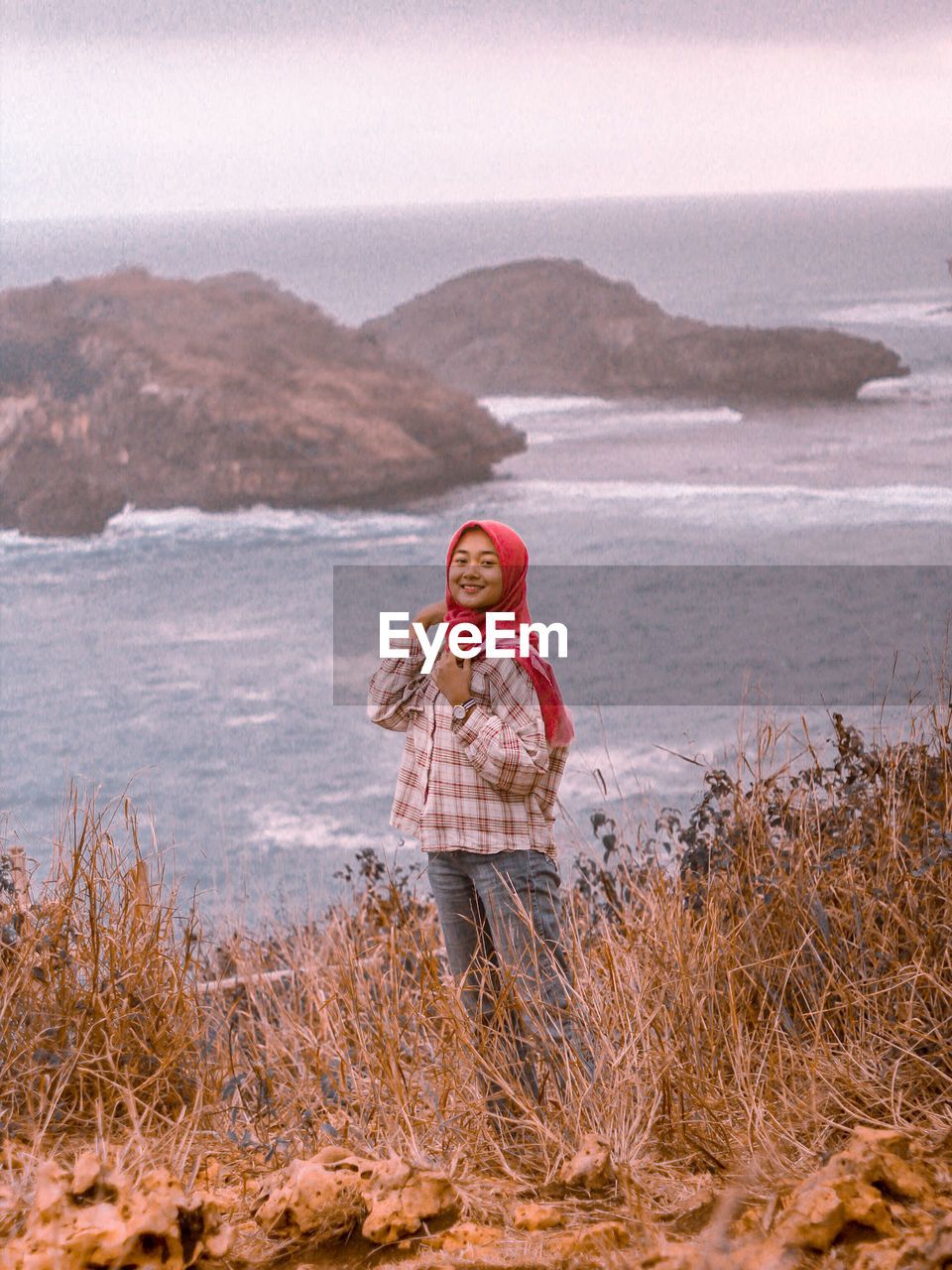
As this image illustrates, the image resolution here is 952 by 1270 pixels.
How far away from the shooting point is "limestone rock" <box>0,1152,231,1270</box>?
164 cm

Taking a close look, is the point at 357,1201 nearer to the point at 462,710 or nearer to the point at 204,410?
the point at 462,710

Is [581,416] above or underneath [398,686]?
above

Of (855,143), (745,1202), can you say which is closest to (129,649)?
(855,143)

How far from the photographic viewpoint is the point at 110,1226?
1.66 meters

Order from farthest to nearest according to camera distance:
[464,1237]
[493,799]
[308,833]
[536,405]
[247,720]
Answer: [536,405], [247,720], [308,833], [493,799], [464,1237]

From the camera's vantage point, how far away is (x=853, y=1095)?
2135mm

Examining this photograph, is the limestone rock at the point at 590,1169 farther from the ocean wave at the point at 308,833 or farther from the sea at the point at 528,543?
the ocean wave at the point at 308,833

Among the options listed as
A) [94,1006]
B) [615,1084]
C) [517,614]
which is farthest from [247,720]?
[615,1084]

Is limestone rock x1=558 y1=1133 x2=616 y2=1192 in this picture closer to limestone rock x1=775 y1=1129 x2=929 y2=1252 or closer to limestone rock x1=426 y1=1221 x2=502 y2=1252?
limestone rock x1=426 y1=1221 x2=502 y2=1252

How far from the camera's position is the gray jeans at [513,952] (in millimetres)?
2164

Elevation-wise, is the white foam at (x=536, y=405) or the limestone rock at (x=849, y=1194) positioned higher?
the white foam at (x=536, y=405)

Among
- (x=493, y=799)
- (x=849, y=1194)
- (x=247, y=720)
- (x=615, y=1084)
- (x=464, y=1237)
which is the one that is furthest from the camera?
(x=247, y=720)

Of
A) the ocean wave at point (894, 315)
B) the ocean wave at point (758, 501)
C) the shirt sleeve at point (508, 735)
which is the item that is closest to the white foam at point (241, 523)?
the ocean wave at point (758, 501)

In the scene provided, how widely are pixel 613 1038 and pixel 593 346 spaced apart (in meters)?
3.62
